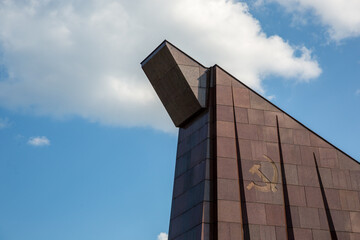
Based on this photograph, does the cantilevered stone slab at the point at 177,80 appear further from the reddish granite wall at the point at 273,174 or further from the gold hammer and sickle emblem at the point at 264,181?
the gold hammer and sickle emblem at the point at 264,181

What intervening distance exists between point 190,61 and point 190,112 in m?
2.49

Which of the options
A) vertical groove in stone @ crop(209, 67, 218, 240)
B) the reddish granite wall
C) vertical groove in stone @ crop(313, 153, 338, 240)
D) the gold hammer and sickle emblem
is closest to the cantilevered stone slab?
vertical groove in stone @ crop(209, 67, 218, 240)

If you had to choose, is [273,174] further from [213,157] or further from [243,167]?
[213,157]

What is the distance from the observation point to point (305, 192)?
2102cm

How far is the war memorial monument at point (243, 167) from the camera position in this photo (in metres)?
19.6

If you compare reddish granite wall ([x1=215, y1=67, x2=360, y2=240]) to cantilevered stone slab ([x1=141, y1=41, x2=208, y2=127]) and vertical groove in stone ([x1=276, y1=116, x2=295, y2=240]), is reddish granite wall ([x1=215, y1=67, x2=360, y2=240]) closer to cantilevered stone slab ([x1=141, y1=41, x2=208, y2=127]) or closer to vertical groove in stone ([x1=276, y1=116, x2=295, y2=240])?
vertical groove in stone ([x1=276, y1=116, x2=295, y2=240])

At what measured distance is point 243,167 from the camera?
20.5 metres

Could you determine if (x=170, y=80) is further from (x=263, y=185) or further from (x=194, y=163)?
(x=263, y=185)

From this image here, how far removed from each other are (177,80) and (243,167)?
5438 mm

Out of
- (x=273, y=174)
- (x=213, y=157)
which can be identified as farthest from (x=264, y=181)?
(x=213, y=157)

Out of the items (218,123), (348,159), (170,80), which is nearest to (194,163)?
(218,123)

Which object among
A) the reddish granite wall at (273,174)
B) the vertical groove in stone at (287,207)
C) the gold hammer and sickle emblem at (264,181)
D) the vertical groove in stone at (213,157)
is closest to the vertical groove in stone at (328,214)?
the reddish granite wall at (273,174)

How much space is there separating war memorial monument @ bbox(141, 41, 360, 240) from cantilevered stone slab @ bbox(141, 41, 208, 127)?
5 cm

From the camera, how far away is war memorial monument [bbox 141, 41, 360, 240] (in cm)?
1956
